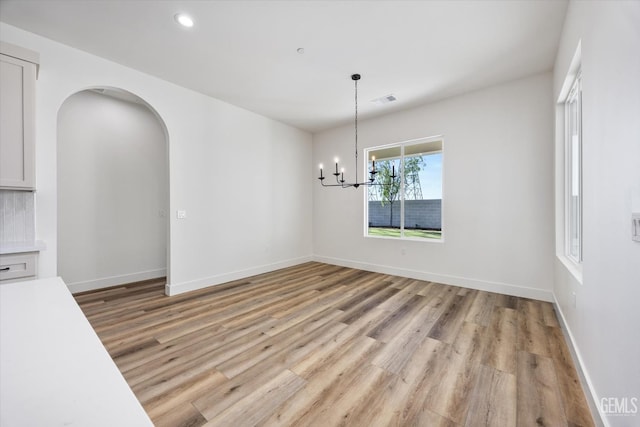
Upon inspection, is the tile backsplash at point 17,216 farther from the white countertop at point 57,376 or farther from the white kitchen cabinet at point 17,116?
the white countertop at point 57,376

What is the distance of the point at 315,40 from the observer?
9.04ft

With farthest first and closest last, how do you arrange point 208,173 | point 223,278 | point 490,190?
point 223,278 → point 208,173 → point 490,190


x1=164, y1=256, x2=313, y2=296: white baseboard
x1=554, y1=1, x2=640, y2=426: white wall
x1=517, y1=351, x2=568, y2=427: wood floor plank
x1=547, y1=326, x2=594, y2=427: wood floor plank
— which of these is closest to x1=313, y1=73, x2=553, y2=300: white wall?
x1=547, y1=326, x2=594, y2=427: wood floor plank

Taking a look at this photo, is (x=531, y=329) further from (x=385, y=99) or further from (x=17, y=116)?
(x=17, y=116)

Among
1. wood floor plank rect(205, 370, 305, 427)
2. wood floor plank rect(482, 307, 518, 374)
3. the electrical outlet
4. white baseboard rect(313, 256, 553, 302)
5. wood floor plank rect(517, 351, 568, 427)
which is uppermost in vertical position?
the electrical outlet

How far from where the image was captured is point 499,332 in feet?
8.44

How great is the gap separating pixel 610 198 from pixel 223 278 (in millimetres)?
4397

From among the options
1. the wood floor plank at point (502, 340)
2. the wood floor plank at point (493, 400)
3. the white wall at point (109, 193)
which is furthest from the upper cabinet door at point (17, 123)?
the wood floor plank at point (502, 340)

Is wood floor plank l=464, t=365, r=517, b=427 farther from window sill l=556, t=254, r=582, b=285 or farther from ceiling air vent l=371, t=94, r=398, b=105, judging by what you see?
ceiling air vent l=371, t=94, r=398, b=105

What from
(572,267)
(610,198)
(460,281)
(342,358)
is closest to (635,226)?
(610,198)

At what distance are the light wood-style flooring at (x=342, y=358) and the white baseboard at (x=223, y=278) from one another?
0.16 m

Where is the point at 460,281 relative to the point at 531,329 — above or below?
above

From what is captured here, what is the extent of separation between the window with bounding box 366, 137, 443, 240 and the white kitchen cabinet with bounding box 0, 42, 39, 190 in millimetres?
4125

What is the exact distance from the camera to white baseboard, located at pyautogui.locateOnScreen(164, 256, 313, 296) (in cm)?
373
